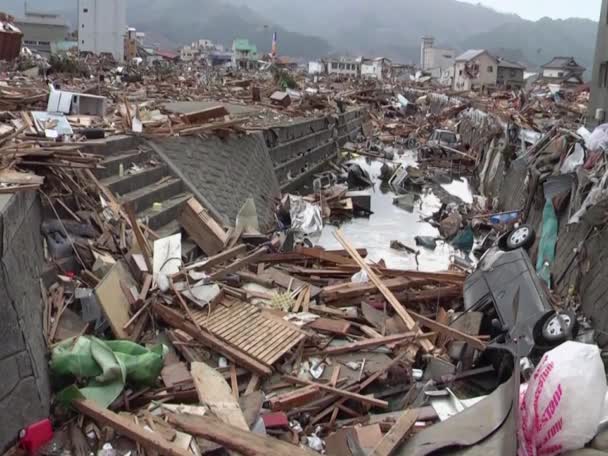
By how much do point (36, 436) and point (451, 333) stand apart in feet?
14.5

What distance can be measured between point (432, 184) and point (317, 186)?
637cm

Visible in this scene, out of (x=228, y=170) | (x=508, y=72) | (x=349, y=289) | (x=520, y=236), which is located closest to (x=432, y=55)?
(x=508, y=72)

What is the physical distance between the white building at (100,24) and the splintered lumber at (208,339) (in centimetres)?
5645

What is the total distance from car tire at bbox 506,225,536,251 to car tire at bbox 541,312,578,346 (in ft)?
9.69

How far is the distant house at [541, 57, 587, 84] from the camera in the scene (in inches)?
2251

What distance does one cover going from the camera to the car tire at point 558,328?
642 centimetres

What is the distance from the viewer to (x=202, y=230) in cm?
880

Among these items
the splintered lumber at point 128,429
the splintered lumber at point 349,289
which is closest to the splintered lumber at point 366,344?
the splintered lumber at point 349,289

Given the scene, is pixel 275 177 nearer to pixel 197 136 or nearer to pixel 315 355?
pixel 197 136

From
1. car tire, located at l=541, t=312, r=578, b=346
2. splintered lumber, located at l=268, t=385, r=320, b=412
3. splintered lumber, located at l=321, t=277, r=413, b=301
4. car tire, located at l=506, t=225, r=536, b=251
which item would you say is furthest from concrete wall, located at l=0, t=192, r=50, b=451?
car tire, located at l=506, t=225, r=536, b=251

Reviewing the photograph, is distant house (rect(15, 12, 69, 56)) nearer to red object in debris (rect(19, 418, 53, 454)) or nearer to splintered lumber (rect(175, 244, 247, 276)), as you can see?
splintered lumber (rect(175, 244, 247, 276))

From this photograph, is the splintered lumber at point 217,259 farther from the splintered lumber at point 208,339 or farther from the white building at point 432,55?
the white building at point 432,55

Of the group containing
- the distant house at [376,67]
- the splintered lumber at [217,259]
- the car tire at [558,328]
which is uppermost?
the distant house at [376,67]

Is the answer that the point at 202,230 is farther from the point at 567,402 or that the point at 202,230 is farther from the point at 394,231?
the point at 394,231
